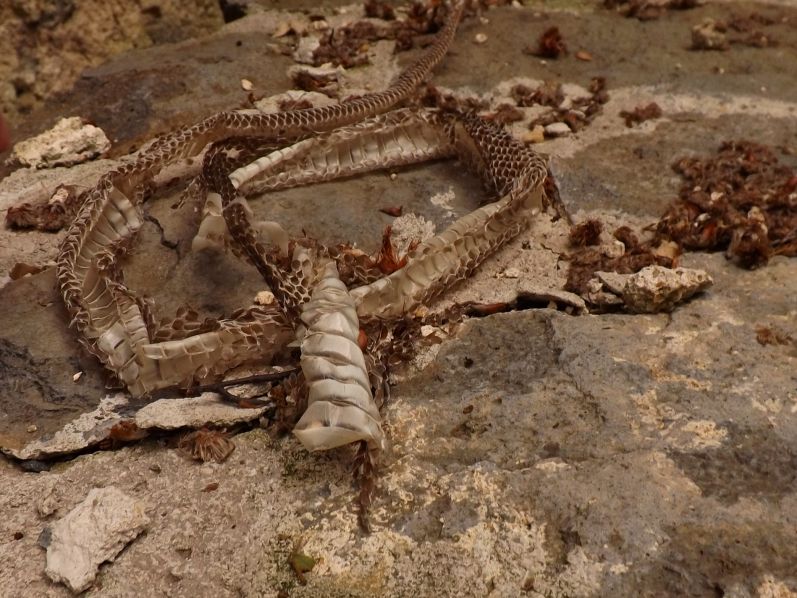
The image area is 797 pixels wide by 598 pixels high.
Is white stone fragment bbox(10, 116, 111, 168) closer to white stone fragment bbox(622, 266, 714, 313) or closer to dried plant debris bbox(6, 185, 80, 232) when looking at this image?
dried plant debris bbox(6, 185, 80, 232)

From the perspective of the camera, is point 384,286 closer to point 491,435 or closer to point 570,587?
point 491,435

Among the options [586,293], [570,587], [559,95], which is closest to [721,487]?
[570,587]

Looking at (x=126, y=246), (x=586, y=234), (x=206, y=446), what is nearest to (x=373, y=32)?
(x=586, y=234)

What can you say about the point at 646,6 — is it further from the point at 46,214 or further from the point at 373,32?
the point at 46,214

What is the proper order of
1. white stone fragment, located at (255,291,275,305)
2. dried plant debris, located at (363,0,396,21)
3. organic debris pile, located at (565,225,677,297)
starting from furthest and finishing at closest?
1. dried plant debris, located at (363,0,396,21)
2. organic debris pile, located at (565,225,677,297)
3. white stone fragment, located at (255,291,275,305)

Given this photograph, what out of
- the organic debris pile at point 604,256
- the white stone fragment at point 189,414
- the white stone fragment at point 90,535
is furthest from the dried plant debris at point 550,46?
the white stone fragment at point 90,535

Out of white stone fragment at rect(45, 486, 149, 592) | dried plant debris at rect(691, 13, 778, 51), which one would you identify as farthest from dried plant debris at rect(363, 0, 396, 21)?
white stone fragment at rect(45, 486, 149, 592)
